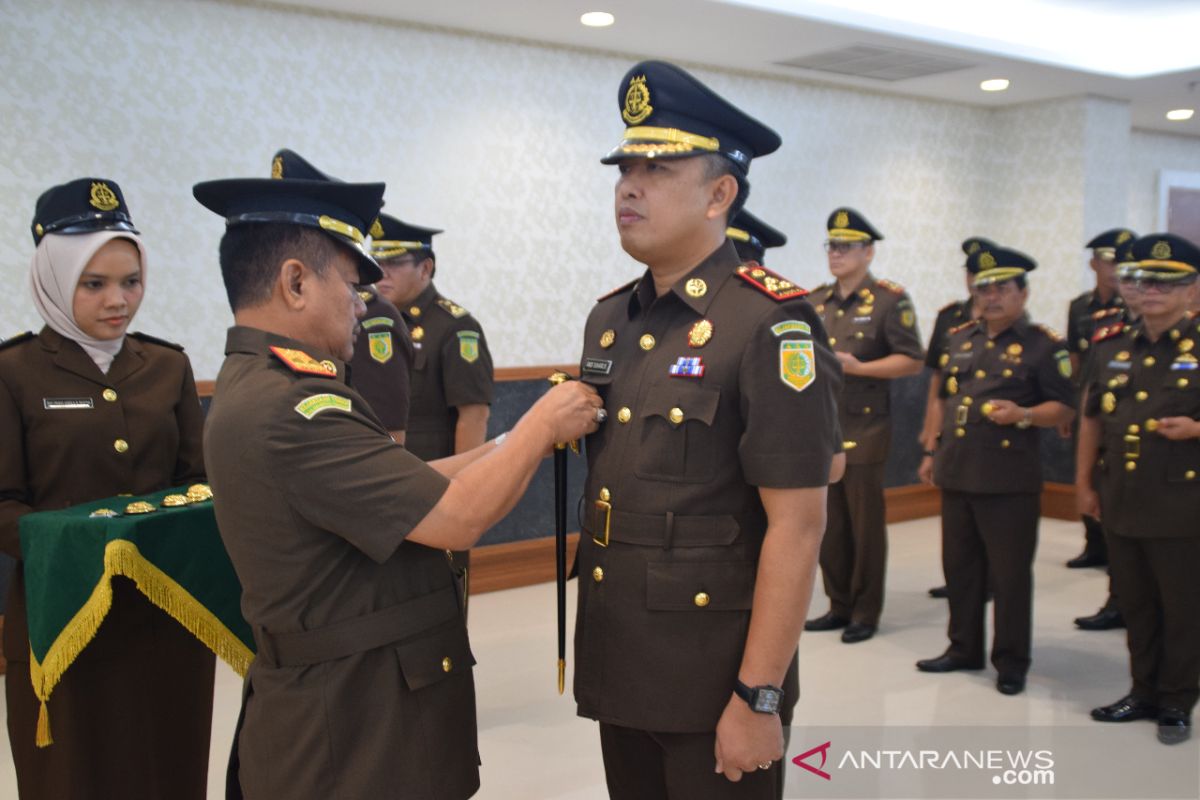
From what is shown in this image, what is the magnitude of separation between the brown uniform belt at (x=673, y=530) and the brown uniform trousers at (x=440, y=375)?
6.11 feet

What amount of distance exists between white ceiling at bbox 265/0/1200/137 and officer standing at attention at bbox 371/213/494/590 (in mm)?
1641

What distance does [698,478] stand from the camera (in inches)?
64.2

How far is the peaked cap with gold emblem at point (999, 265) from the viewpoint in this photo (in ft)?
12.6

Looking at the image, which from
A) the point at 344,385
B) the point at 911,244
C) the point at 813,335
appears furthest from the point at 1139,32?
the point at 344,385

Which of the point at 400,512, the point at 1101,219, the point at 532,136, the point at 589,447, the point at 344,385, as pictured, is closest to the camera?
the point at 400,512

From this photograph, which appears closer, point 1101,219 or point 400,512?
point 400,512

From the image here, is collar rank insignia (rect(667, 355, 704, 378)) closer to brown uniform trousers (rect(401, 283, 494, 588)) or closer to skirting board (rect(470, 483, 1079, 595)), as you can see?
brown uniform trousers (rect(401, 283, 494, 588))

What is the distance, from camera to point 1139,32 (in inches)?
246

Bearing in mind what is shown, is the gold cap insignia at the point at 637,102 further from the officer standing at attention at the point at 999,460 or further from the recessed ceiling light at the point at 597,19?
the recessed ceiling light at the point at 597,19

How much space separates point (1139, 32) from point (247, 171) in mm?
5446

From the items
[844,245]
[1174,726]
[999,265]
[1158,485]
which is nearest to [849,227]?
[844,245]

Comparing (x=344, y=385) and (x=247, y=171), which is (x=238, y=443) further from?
(x=247, y=171)

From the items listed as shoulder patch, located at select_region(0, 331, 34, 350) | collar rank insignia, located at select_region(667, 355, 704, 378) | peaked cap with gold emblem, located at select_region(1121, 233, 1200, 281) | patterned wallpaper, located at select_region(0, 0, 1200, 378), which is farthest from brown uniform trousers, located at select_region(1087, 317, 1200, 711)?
shoulder patch, located at select_region(0, 331, 34, 350)

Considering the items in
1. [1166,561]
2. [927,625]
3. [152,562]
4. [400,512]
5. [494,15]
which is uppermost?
[494,15]
